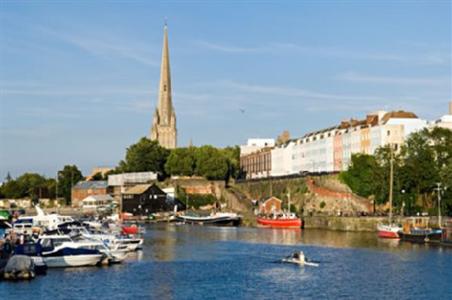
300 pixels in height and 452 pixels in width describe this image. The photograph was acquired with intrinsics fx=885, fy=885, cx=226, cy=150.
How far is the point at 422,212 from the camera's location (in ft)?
303

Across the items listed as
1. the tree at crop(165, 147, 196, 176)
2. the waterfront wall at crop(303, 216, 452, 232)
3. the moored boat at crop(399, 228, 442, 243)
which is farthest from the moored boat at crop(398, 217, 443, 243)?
the tree at crop(165, 147, 196, 176)

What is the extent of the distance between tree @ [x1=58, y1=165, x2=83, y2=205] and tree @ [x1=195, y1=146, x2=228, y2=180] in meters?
35.8

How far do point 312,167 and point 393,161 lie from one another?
42207mm

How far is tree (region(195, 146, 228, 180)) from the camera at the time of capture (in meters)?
153

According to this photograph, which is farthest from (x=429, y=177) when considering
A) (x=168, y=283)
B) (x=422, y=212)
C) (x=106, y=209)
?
(x=106, y=209)

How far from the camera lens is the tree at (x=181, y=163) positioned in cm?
15504

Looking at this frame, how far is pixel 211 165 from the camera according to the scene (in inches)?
6033

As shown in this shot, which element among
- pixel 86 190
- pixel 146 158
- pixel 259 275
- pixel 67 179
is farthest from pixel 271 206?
pixel 67 179

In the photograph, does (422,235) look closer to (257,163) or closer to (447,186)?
(447,186)

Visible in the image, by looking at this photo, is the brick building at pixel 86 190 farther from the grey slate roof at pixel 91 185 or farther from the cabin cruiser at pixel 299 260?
the cabin cruiser at pixel 299 260

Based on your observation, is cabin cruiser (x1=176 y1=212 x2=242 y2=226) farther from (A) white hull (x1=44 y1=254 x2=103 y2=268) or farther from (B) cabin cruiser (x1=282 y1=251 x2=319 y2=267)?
(A) white hull (x1=44 y1=254 x2=103 y2=268)

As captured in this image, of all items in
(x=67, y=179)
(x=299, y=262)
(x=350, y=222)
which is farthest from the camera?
(x=67, y=179)

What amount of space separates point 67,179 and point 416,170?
10598 cm

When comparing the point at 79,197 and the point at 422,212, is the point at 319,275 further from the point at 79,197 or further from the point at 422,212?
the point at 79,197
